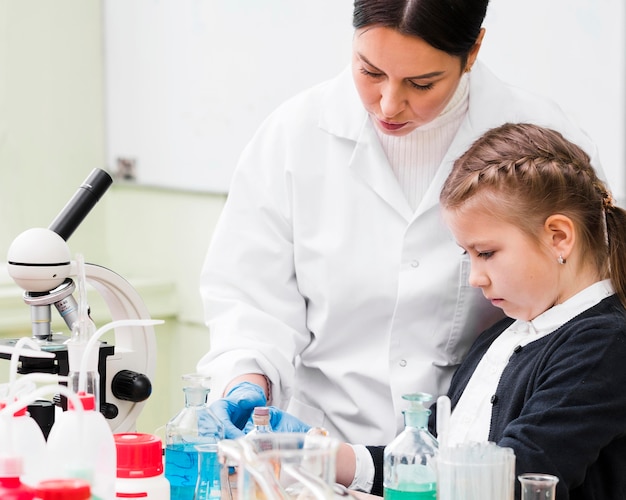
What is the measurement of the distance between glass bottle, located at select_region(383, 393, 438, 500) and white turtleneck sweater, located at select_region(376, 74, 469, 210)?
67 centimetres

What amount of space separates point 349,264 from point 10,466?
0.87 m

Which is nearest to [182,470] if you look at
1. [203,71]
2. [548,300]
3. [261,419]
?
[261,419]

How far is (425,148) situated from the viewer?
6.04 feet

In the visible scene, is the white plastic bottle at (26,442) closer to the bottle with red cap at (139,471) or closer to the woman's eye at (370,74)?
the bottle with red cap at (139,471)

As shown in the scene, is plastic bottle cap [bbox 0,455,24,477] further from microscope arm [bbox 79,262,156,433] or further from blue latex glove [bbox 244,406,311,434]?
microscope arm [bbox 79,262,156,433]

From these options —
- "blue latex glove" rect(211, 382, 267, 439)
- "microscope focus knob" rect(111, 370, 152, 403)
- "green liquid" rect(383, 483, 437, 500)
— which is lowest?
"green liquid" rect(383, 483, 437, 500)

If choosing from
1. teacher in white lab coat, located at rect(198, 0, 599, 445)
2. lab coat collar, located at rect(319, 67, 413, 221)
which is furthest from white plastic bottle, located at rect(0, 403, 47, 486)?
lab coat collar, located at rect(319, 67, 413, 221)

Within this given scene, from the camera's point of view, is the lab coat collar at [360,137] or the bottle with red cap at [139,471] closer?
the bottle with red cap at [139,471]

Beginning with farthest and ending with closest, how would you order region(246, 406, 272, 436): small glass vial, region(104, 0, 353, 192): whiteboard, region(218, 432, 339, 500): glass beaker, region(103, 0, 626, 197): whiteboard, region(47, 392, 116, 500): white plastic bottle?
region(104, 0, 353, 192): whiteboard, region(103, 0, 626, 197): whiteboard, region(246, 406, 272, 436): small glass vial, region(47, 392, 116, 500): white plastic bottle, region(218, 432, 339, 500): glass beaker

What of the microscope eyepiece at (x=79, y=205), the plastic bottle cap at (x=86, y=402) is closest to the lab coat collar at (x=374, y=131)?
the microscope eyepiece at (x=79, y=205)

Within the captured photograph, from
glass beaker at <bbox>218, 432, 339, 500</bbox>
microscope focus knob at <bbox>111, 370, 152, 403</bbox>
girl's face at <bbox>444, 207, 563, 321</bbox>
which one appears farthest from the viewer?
microscope focus knob at <bbox>111, 370, 152, 403</bbox>

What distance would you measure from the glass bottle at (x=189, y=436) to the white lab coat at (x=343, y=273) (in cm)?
35

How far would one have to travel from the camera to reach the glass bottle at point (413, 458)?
1.23 metres

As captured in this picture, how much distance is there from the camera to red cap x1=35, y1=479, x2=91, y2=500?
3.29 feet
